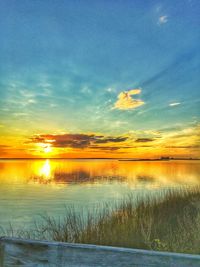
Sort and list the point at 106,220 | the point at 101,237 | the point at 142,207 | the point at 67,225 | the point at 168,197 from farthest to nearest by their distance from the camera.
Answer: the point at 168,197
the point at 142,207
the point at 106,220
the point at 67,225
the point at 101,237

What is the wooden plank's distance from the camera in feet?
5.13

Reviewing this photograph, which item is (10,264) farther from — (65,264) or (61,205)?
(61,205)

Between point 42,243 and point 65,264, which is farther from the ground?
point 42,243

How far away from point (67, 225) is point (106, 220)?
153 cm

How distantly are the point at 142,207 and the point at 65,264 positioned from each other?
28.4 feet

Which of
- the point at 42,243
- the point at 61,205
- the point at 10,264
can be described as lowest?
the point at 61,205

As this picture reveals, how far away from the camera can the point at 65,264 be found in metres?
1.61

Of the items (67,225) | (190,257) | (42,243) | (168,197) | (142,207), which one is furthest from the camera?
(168,197)

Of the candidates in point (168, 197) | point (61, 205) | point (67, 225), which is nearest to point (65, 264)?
point (67, 225)

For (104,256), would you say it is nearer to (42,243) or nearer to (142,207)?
(42,243)

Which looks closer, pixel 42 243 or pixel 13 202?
pixel 42 243

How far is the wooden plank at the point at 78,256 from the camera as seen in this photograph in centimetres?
156

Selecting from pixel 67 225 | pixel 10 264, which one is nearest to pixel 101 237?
pixel 67 225

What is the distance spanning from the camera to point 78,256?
5.29 feet
